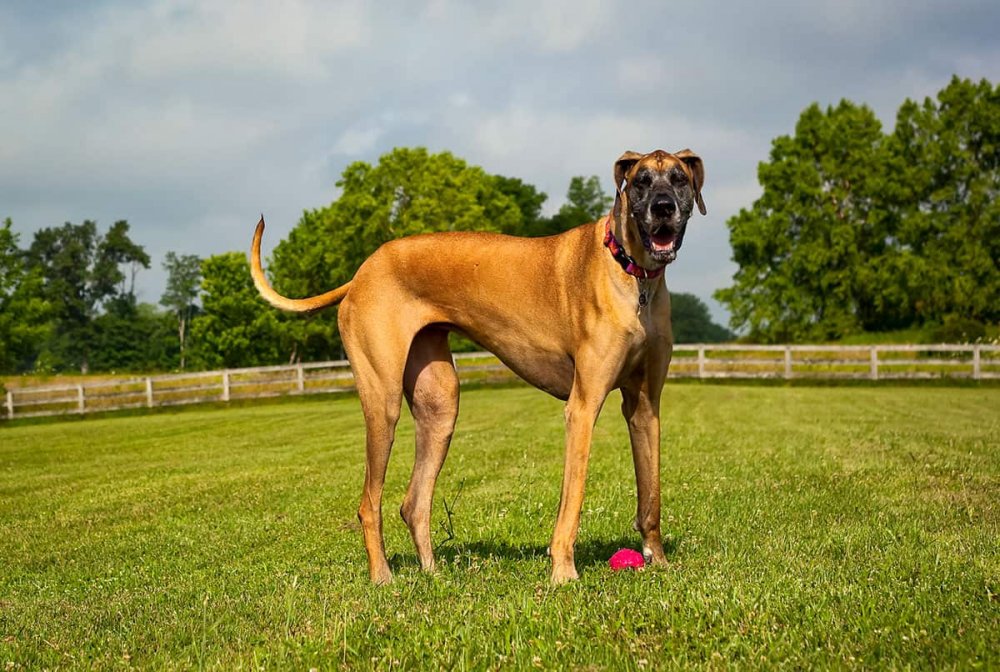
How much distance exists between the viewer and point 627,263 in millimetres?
4613

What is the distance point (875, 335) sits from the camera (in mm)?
44156

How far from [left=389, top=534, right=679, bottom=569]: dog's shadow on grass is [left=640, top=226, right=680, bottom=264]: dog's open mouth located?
1956 millimetres

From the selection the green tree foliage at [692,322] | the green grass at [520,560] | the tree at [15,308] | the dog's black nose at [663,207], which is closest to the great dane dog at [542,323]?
the dog's black nose at [663,207]

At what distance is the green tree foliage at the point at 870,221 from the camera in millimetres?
44188

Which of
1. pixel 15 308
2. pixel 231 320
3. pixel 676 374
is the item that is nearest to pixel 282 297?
pixel 676 374

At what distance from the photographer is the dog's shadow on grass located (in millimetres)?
5554

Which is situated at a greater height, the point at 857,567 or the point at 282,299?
the point at 282,299

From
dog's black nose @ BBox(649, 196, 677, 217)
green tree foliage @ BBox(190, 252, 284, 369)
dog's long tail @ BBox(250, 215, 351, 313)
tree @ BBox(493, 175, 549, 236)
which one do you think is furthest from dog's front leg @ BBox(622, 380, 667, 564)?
tree @ BBox(493, 175, 549, 236)

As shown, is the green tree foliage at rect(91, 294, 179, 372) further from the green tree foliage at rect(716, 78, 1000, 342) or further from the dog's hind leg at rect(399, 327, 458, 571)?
the dog's hind leg at rect(399, 327, 458, 571)

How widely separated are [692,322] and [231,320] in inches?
3406

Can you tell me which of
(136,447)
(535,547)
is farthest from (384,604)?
(136,447)

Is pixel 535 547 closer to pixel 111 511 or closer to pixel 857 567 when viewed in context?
pixel 857 567

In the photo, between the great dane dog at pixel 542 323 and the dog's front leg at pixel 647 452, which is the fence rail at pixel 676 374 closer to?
the great dane dog at pixel 542 323

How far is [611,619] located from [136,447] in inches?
607
